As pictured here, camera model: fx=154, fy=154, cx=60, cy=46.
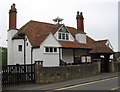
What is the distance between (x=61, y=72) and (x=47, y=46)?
5.38m

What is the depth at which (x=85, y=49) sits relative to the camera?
80.1ft

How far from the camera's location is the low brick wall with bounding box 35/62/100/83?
42.6 ft

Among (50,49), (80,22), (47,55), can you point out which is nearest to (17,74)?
(47,55)

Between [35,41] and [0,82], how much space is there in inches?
361

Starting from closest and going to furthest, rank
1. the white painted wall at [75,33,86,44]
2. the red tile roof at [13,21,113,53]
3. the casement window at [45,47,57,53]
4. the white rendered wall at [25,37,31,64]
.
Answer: the casement window at [45,47,57,53]
the red tile roof at [13,21,113,53]
the white rendered wall at [25,37,31,64]
the white painted wall at [75,33,86,44]

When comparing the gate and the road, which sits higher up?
the gate

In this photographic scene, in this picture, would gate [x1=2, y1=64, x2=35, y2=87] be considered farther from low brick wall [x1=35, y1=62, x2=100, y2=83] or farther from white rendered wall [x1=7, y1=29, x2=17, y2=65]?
white rendered wall [x1=7, y1=29, x2=17, y2=65]

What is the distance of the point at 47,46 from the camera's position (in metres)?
18.7

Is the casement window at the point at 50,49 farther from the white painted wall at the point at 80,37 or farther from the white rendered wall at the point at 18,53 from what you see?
the white painted wall at the point at 80,37

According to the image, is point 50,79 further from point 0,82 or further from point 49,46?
point 49,46

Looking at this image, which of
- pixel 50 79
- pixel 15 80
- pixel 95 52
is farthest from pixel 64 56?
pixel 15 80

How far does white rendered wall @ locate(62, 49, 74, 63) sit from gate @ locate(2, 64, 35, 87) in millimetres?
10326

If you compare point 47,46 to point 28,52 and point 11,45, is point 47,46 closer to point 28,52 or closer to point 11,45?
point 28,52

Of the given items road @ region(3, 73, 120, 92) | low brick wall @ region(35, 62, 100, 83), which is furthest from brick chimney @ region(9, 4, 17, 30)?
road @ region(3, 73, 120, 92)
